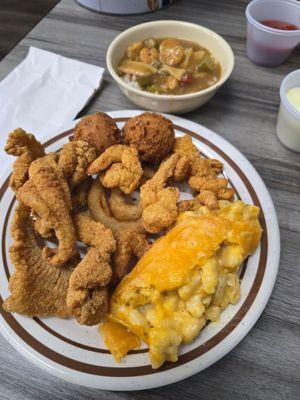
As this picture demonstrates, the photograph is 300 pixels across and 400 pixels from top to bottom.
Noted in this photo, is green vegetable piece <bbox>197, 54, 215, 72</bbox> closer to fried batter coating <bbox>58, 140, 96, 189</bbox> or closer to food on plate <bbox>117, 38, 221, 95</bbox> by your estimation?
food on plate <bbox>117, 38, 221, 95</bbox>

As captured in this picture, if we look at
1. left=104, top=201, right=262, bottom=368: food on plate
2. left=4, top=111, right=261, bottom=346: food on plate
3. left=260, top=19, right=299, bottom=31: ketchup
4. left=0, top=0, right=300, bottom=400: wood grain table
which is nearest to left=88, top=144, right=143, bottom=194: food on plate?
left=4, top=111, right=261, bottom=346: food on plate

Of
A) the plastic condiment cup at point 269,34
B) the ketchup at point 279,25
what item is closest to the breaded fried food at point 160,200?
the plastic condiment cup at point 269,34

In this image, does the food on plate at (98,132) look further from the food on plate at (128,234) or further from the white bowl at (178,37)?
the white bowl at (178,37)

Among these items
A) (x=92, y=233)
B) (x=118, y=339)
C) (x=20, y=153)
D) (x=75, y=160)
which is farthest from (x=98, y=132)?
(x=118, y=339)

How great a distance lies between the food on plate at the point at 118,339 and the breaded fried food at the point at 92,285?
0.14ft

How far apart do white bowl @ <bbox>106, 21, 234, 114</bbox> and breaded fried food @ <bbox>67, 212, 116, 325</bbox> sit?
0.63 m

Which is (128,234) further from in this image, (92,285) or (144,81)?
(144,81)

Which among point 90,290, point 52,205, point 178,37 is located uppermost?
point 178,37

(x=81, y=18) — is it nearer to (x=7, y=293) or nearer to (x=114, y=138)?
(x=114, y=138)

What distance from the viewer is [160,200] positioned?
111 centimetres

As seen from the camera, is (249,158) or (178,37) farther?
(178,37)

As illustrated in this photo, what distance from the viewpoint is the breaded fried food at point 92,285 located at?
919 mm

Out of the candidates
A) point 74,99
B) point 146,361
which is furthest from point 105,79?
point 146,361

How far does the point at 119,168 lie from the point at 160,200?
0.18 m
